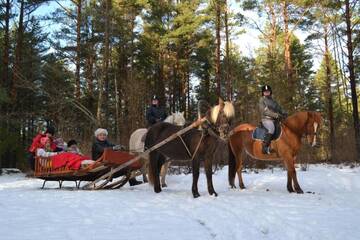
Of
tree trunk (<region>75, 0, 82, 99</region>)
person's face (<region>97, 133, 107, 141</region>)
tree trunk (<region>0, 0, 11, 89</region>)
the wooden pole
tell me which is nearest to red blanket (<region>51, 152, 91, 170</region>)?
the wooden pole

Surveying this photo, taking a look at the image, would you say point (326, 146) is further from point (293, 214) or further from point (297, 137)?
point (293, 214)

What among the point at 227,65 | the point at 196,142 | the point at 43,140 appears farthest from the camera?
the point at 227,65

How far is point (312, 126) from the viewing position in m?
9.26

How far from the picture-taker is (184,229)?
549 cm

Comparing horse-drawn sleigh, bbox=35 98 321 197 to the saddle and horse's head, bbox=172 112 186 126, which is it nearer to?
the saddle

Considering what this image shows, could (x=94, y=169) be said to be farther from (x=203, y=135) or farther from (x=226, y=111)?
(x=226, y=111)

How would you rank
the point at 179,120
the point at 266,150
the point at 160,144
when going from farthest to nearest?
1. the point at 179,120
2. the point at 266,150
3. the point at 160,144

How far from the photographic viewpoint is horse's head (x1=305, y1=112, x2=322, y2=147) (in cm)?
921

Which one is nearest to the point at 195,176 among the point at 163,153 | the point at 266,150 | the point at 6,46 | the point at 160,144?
the point at 160,144

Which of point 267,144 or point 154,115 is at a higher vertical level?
point 154,115

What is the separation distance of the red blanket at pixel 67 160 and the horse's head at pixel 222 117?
3430 millimetres

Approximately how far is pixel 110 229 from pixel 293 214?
8.77 ft

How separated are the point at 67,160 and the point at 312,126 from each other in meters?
5.62

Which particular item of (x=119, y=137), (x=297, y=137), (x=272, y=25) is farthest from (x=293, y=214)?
(x=272, y=25)
